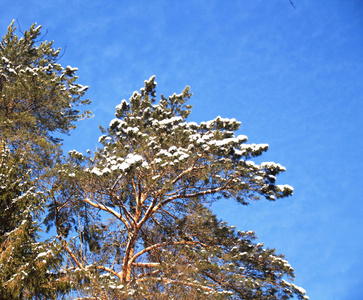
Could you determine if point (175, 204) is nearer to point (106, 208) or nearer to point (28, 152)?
point (106, 208)

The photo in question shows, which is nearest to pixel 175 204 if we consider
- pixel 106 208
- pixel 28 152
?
pixel 106 208

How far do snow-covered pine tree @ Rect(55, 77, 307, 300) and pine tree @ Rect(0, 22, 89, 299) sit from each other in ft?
3.96

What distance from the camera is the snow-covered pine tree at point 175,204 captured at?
9.02m

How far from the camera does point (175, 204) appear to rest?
37.1 feet

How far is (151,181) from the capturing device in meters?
9.67

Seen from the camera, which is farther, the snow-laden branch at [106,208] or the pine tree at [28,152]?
the snow-laden branch at [106,208]

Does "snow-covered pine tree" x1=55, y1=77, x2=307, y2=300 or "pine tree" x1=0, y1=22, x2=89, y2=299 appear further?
"snow-covered pine tree" x1=55, y1=77, x2=307, y2=300

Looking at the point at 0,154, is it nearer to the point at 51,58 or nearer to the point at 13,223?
the point at 13,223

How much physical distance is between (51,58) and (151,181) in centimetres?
932

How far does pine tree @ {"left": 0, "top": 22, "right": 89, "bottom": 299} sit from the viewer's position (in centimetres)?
671

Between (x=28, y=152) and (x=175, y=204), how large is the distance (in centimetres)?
480

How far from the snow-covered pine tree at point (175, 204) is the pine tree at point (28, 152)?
1.21 m

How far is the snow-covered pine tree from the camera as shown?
29.6ft

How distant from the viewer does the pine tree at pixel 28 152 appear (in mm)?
6707
